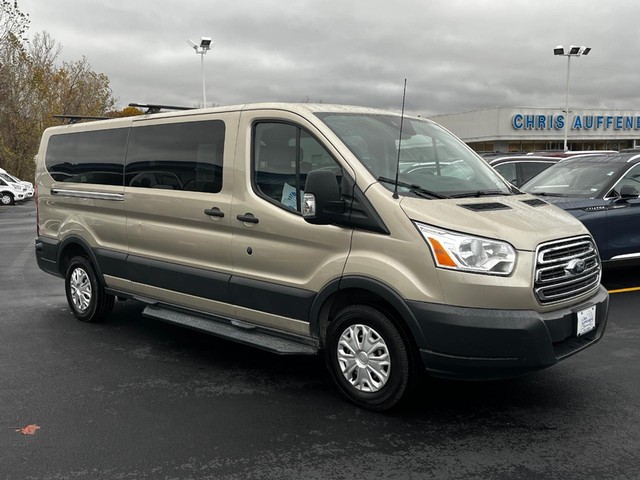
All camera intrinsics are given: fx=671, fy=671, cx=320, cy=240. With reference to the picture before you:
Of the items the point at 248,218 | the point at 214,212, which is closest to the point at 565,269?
the point at 248,218

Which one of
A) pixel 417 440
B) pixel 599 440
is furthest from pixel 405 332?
pixel 599 440

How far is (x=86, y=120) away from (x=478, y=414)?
550cm

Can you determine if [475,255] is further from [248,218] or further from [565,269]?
[248,218]

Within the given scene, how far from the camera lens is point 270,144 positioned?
5172 mm

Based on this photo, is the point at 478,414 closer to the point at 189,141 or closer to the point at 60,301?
the point at 189,141

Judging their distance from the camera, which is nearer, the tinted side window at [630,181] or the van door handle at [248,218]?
the van door handle at [248,218]

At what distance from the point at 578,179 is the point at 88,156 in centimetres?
620

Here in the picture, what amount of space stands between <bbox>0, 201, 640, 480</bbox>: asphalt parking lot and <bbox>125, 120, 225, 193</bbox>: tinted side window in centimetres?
152

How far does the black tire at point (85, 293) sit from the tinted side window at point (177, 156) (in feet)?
4.07

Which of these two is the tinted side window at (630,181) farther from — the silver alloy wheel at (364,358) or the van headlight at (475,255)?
the silver alloy wheel at (364,358)

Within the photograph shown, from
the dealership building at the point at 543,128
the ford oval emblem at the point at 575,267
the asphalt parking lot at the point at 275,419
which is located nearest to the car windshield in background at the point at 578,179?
the asphalt parking lot at the point at 275,419

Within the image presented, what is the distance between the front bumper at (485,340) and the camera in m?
4.05

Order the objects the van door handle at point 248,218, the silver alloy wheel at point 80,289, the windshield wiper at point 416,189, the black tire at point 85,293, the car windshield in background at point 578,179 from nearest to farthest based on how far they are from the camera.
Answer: the windshield wiper at point 416,189 < the van door handle at point 248,218 < the black tire at point 85,293 < the silver alloy wheel at point 80,289 < the car windshield in background at point 578,179

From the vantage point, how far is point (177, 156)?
19.2ft
